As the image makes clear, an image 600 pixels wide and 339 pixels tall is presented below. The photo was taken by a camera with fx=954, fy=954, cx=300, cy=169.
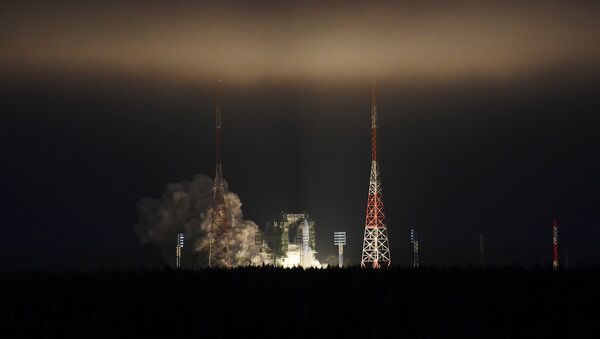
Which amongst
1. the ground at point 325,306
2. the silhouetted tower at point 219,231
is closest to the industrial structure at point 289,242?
the silhouetted tower at point 219,231

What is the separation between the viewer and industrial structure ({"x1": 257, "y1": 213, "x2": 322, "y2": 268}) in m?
127

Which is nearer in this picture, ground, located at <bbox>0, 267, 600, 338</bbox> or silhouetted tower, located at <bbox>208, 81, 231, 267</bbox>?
ground, located at <bbox>0, 267, 600, 338</bbox>

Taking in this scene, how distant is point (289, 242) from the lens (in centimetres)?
13512

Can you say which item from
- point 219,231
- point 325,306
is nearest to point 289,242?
point 219,231

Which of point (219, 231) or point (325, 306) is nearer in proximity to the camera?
point (325, 306)

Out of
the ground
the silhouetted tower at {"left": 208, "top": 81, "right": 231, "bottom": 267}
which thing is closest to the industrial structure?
the silhouetted tower at {"left": 208, "top": 81, "right": 231, "bottom": 267}

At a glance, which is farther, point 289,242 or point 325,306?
point 289,242

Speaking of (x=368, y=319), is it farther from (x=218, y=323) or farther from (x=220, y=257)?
(x=220, y=257)

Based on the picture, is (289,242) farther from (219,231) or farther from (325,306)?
(325,306)

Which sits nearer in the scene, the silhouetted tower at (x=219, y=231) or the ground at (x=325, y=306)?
the ground at (x=325, y=306)

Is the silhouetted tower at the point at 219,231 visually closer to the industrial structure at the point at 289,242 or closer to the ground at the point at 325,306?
the industrial structure at the point at 289,242

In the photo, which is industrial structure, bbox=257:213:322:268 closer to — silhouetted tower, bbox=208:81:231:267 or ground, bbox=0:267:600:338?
silhouetted tower, bbox=208:81:231:267

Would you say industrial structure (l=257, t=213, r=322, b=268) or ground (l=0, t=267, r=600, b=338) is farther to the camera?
industrial structure (l=257, t=213, r=322, b=268)

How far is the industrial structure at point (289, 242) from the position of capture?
126562 millimetres
